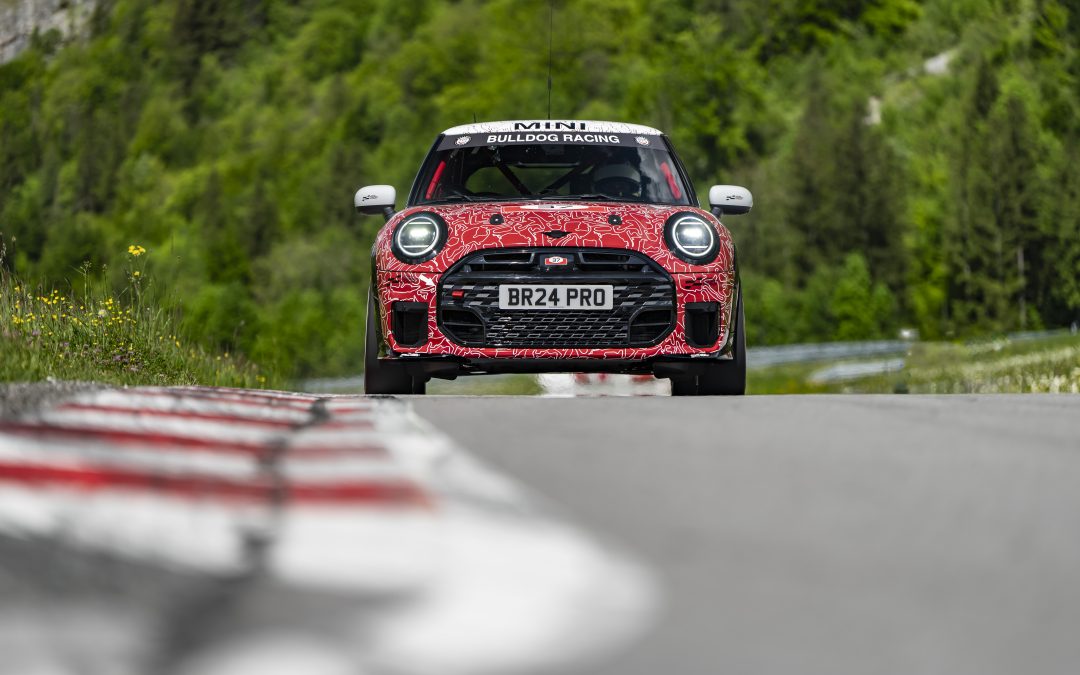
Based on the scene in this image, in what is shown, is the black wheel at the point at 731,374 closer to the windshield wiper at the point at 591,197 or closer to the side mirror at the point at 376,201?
the windshield wiper at the point at 591,197

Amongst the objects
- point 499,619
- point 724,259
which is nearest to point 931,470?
point 499,619

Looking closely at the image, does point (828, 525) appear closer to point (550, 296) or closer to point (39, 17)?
point (550, 296)

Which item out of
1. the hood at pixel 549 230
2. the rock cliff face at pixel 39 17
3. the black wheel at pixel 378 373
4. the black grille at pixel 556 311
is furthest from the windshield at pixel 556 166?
the rock cliff face at pixel 39 17

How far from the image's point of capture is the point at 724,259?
7918 millimetres

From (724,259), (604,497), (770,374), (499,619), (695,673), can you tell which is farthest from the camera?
(770,374)

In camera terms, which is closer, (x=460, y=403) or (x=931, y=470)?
(x=931, y=470)

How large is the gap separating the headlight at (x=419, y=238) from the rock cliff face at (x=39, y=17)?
481 feet

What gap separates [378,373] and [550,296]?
1.06 m

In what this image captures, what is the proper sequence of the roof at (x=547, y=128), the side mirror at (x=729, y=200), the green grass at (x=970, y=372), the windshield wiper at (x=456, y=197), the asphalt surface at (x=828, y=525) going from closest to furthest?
the asphalt surface at (x=828, y=525)
the windshield wiper at (x=456, y=197)
the side mirror at (x=729, y=200)
the roof at (x=547, y=128)
the green grass at (x=970, y=372)

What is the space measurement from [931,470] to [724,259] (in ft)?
12.2

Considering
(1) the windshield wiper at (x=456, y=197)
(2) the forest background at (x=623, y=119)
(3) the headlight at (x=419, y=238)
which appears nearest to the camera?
(3) the headlight at (x=419, y=238)

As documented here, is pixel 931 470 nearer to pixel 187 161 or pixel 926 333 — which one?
pixel 926 333

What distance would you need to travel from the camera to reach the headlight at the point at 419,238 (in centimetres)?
778

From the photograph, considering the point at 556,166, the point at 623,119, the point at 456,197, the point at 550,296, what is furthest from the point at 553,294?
the point at 623,119
